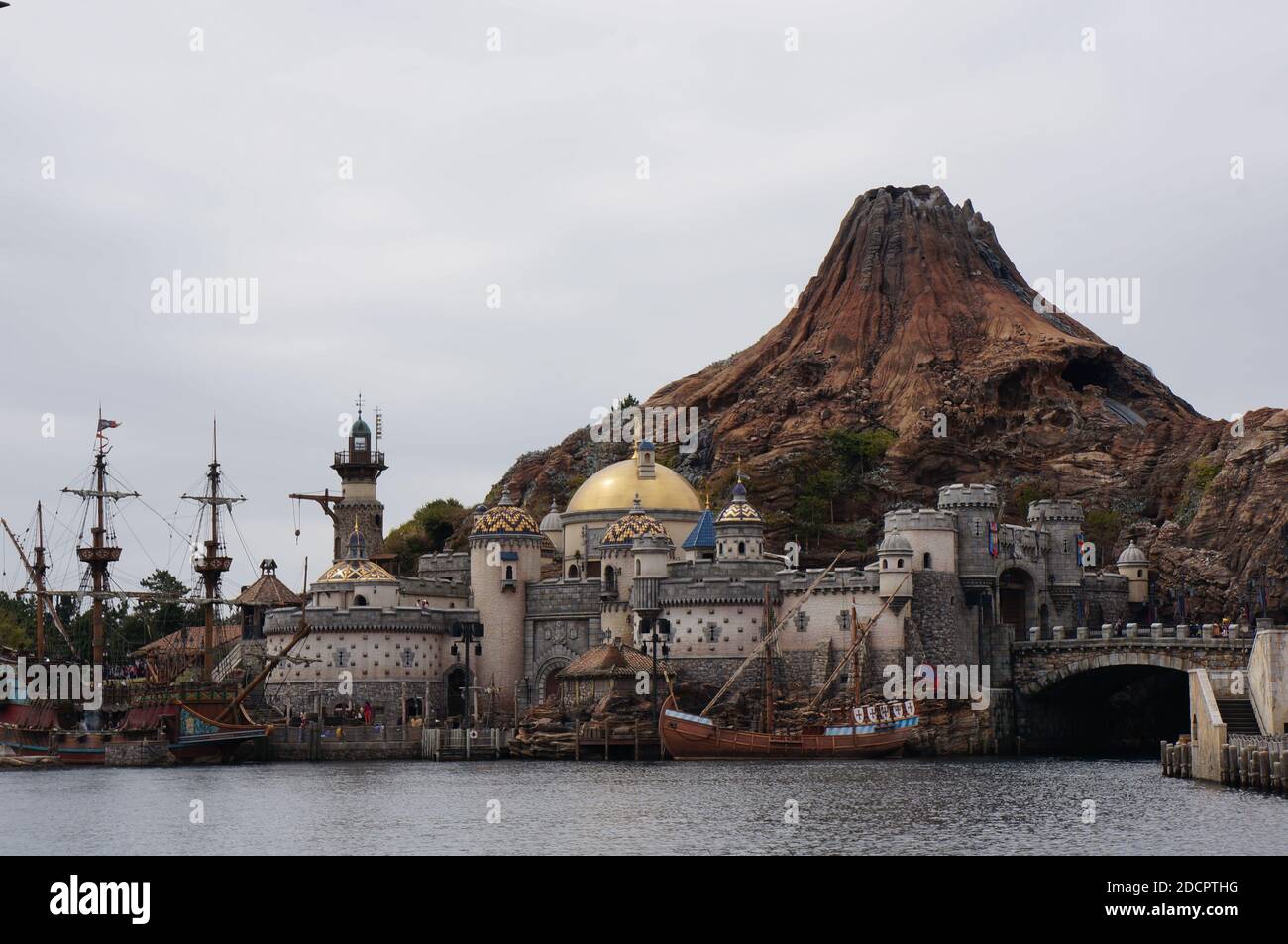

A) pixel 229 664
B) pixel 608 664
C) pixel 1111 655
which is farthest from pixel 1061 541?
pixel 229 664

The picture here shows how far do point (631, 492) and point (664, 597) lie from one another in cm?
1633

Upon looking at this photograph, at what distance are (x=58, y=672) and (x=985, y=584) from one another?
188ft

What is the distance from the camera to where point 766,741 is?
111125 mm

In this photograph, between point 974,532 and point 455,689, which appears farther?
point 455,689

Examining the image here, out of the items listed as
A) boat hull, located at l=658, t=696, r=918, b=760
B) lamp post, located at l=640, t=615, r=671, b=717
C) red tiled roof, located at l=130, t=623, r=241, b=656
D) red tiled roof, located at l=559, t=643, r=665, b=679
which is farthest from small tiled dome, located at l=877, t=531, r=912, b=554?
red tiled roof, located at l=130, t=623, r=241, b=656

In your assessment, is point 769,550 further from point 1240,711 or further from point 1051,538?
point 1240,711

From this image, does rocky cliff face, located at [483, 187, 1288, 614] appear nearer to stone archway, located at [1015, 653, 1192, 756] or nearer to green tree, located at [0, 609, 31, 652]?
stone archway, located at [1015, 653, 1192, 756]

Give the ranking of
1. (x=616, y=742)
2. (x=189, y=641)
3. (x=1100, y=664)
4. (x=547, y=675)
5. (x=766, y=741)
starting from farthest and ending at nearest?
(x=189, y=641), (x=547, y=675), (x=1100, y=664), (x=616, y=742), (x=766, y=741)

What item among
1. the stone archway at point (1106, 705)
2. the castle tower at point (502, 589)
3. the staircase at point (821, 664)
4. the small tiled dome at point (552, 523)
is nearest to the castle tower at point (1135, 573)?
the stone archway at point (1106, 705)

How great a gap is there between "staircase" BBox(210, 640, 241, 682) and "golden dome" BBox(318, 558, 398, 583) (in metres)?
11.4

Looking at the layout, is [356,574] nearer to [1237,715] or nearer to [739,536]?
[739,536]

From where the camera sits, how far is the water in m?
63.4

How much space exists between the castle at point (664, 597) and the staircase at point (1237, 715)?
33.5 m
